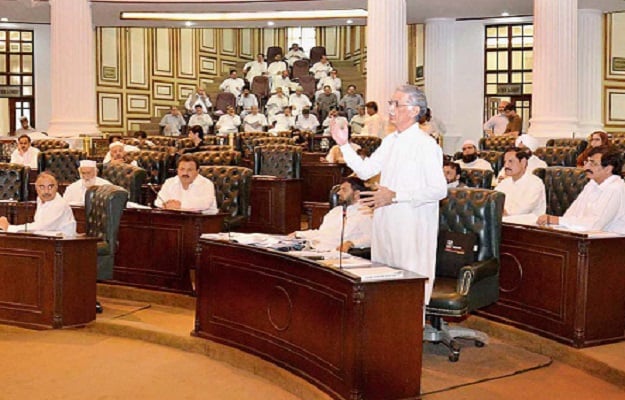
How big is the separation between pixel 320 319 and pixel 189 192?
3222 millimetres

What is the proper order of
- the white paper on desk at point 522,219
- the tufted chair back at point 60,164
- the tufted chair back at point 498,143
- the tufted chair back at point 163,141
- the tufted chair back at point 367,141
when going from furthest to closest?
the tufted chair back at point 163,141 < the tufted chair back at point 367,141 < the tufted chair back at point 498,143 < the tufted chair back at point 60,164 < the white paper on desk at point 522,219

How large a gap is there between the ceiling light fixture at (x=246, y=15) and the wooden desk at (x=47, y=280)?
35.6 feet

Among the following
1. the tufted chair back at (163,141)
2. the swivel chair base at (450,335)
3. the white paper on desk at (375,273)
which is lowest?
the swivel chair base at (450,335)

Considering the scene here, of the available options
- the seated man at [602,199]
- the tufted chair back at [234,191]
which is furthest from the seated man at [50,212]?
the seated man at [602,199]

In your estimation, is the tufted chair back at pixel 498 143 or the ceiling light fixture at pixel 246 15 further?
the ceiling light fixture at pixel 246 15

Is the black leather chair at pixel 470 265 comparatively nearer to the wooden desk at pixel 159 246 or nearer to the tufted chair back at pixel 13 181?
the wooden desk at pixel 159 246

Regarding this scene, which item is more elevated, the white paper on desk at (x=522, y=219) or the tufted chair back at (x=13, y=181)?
the tufted chair back at (x=13, y=181)

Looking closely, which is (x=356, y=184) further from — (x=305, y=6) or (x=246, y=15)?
(x=246, y=15)

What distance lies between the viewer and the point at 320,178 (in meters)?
10.4

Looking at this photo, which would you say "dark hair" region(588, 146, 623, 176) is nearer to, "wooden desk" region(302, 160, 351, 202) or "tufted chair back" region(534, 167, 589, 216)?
"tufted chair back" region(534, 167, 589, 216)

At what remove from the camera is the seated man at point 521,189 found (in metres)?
6.48

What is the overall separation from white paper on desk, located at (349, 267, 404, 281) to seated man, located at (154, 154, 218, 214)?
3148 mm

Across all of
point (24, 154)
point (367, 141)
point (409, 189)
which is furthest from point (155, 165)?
point (409, 189)

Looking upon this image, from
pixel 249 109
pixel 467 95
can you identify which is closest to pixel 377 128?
pixel 467 95
